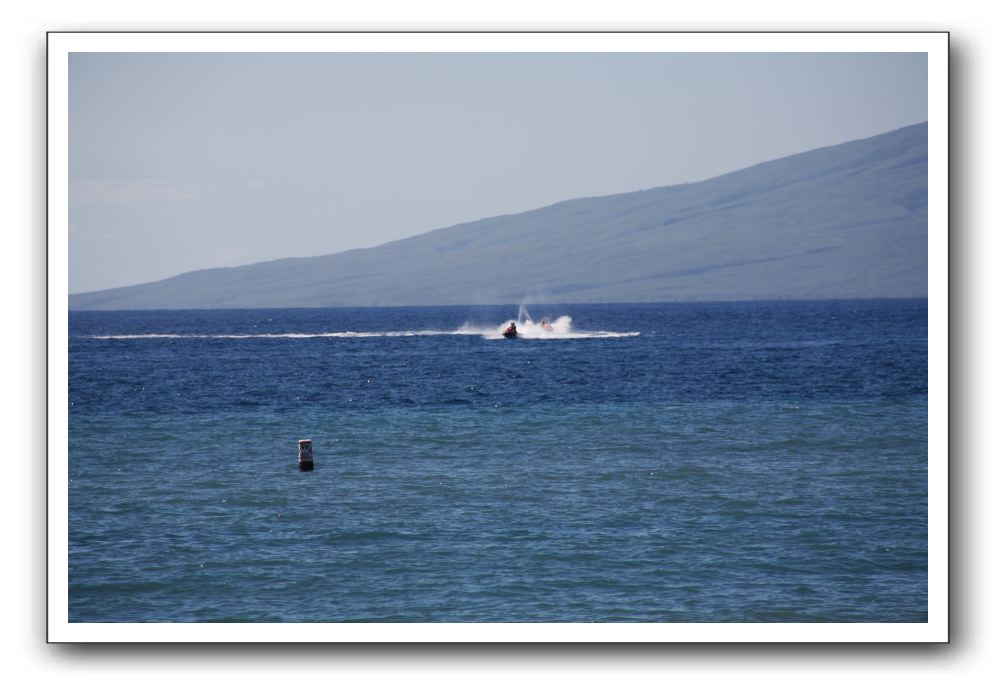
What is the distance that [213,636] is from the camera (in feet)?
34.6

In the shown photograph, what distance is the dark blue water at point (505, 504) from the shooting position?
12844 millimetres

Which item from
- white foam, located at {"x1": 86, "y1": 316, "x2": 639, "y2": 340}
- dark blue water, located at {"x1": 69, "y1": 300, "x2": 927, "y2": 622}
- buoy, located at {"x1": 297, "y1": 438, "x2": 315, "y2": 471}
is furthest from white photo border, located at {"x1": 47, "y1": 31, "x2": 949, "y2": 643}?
white foam, located at {"x1": 86, "y1": 316, "x2": 639, "y2": 340}

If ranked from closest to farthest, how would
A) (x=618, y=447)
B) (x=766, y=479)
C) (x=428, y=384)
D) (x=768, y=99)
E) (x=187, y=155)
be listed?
(x=768, y=99)
(x=187, y=155)
(x=766, y=479)
(x=618, y=447)
(x=428, y=384)

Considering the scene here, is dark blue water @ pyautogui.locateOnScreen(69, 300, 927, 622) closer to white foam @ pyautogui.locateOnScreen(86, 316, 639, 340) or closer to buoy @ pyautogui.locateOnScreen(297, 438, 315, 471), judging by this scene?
buoy @ pyautogui.locateOnScreen(297, 438, 315, 471)

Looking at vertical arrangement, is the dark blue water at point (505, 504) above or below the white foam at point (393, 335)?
below

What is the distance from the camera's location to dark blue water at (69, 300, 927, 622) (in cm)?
1284

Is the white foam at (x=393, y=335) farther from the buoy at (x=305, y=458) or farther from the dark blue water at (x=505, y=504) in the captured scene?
the buoy at (x=305, y=458)

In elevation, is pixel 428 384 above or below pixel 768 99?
below

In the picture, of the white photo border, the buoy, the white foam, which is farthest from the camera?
the white foam
